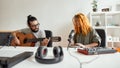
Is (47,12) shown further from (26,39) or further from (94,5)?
(26,39)

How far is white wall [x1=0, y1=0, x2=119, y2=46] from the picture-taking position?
351 centimetres

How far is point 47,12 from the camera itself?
142 inches

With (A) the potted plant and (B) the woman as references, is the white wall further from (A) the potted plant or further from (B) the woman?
(B) the woman

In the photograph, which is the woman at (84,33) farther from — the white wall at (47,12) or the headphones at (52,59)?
the white wall at (47,12)

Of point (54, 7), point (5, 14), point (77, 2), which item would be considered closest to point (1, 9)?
point (5, 14)

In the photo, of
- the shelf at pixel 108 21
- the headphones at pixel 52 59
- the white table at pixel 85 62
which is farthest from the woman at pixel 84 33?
the shelf at pixel 108 21

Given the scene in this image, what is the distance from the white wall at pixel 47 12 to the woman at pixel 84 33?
1350 mm

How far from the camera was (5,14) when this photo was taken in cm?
371

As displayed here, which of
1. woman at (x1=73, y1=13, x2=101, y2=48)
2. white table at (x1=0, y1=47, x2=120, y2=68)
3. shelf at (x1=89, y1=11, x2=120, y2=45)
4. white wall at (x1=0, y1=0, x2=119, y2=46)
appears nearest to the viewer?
white table at (x1=0, y1=47, x2=120, y2=68)

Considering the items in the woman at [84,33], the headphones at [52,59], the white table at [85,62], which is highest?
the woman at [84,33]

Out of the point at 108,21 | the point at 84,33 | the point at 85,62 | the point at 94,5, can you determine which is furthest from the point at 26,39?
the point at 108,21

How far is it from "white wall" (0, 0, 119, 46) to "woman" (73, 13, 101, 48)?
1.35 meters

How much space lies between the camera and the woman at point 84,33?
212 cm

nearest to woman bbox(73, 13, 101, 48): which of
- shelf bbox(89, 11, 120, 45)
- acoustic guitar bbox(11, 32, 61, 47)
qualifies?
acoustic guitar bbox(11, 32, 61, 47)
